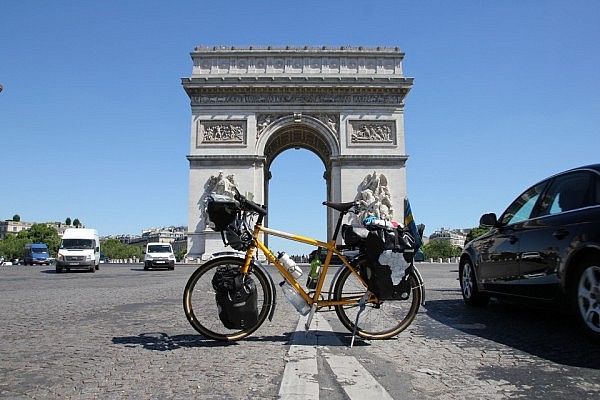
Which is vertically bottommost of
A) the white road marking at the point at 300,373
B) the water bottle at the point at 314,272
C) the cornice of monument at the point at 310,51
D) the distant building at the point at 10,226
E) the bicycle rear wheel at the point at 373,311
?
the white road marking at the point at 300,373

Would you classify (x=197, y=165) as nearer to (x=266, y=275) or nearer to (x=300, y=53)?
(x=300, y=53)

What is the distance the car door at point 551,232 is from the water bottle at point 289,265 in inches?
87.3

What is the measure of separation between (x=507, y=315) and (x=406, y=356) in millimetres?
2658

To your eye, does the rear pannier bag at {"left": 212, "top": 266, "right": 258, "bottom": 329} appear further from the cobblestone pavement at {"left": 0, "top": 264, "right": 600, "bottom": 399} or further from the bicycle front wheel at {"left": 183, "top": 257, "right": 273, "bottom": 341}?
the cobblestone pavement at {"left": 0, "top": 264, "right": 600, "bottom": 399}

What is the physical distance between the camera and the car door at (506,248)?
5.16 metres

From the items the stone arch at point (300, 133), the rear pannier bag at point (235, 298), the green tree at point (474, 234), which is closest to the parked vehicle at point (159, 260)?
the stone arch at point (300, 133)

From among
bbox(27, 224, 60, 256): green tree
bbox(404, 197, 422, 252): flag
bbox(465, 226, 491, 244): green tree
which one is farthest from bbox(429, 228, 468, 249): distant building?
bbox(404, 197, 422, 252): flag

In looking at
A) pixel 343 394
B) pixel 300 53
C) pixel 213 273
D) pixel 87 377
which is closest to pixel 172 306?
pixel 213 273

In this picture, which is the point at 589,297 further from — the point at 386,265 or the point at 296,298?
the point at 296,298

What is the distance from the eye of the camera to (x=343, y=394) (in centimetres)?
273

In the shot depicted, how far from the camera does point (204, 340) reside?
4379 millimetres

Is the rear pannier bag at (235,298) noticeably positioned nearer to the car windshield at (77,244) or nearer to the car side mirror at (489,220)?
the car side mirror at (489,220)

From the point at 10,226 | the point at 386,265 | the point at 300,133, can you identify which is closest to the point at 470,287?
the point at 386,265

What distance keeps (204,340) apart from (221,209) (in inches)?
46.8
